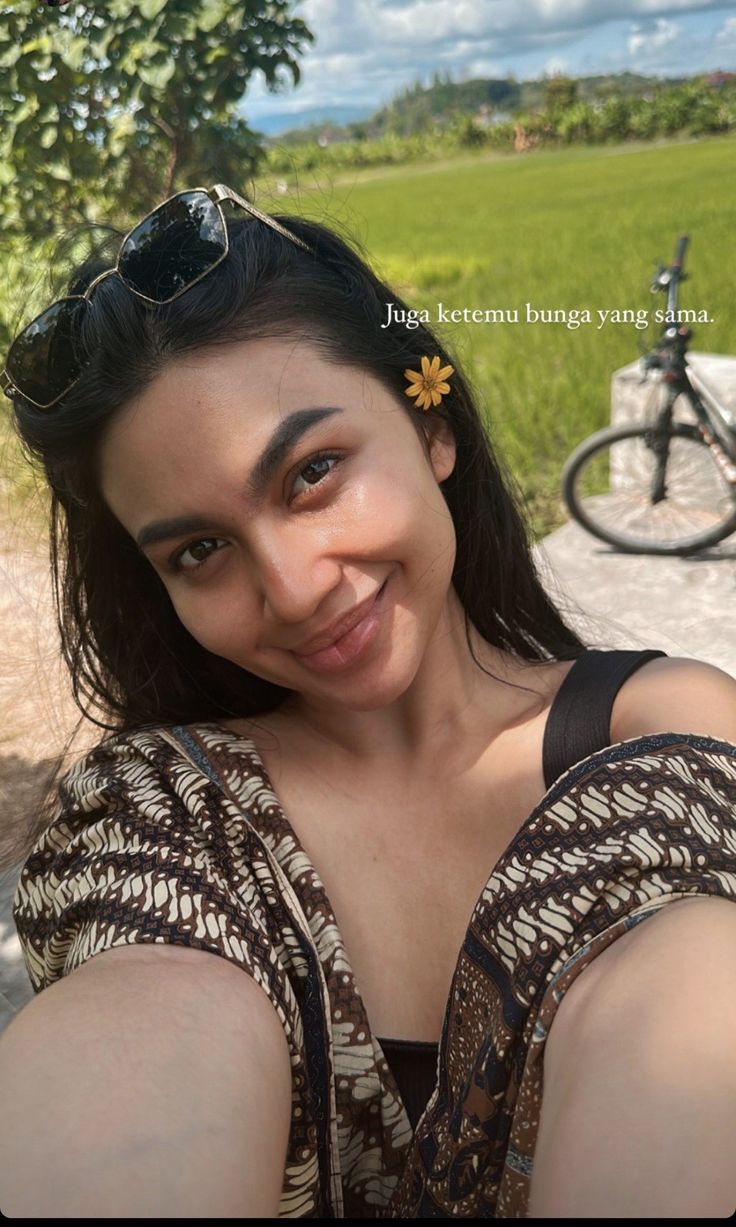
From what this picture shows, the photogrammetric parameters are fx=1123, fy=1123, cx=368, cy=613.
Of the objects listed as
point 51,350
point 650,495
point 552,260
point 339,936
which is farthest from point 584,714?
point 552,260

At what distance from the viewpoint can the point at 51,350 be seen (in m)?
1.34

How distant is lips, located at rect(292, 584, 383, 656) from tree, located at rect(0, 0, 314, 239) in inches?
138

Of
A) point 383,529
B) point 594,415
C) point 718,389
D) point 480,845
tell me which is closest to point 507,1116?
point 480,845

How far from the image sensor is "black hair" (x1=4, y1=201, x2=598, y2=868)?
50.1 inches

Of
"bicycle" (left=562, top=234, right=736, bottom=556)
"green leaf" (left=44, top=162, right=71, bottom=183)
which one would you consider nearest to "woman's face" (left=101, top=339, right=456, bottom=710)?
"bicycle" (left=562, top=234, right=736, bottom=556)

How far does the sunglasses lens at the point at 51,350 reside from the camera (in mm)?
1324

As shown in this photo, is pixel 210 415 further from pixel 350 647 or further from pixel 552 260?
pixel 552 260

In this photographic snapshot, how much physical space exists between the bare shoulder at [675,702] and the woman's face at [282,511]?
256 millimetres

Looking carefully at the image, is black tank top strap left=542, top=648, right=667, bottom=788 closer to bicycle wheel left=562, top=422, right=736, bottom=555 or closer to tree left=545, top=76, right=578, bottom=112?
bicycle wheel left=562, top=422, right=736, bottom=555

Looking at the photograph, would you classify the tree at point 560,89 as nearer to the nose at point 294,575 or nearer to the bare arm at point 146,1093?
the nose at point 294,575

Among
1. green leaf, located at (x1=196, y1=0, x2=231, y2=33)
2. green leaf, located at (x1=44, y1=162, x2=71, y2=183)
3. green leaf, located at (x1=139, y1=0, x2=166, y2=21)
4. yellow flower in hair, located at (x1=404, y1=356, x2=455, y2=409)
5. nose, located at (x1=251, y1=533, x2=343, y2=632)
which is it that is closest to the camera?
nose, located at (x1=251, y1=533, x2=343, y2=632)

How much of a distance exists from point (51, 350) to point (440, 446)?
1.69ft

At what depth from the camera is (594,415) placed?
6.42 meters

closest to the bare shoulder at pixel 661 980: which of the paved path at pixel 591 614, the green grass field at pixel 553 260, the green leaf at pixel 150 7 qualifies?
the green grass field at pixel 553 260
